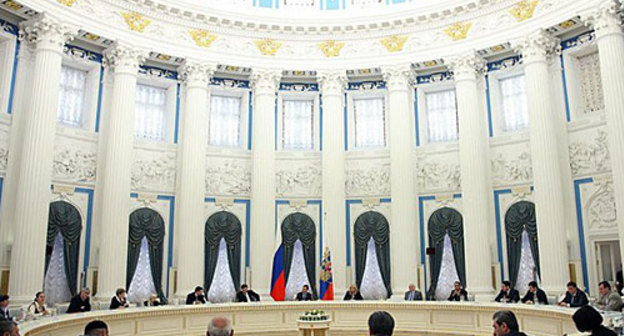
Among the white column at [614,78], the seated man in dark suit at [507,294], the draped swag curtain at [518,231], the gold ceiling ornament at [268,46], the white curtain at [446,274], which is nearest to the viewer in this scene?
the seated man in dark suit at [507,294]

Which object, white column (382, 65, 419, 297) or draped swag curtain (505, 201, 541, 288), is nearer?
draped swag curtain (505, 201, 541, 288)

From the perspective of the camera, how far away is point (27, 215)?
13742mm

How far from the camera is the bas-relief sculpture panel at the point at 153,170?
1727cm

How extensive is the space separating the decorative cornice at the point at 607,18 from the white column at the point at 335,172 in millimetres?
7737

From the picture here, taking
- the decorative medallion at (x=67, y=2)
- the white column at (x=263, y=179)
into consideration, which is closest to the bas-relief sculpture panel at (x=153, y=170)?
the white column at (x=263, y=179)

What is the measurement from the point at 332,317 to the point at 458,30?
991 cm

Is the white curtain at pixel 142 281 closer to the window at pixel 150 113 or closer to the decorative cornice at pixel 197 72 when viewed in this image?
the window at pixel 150 113

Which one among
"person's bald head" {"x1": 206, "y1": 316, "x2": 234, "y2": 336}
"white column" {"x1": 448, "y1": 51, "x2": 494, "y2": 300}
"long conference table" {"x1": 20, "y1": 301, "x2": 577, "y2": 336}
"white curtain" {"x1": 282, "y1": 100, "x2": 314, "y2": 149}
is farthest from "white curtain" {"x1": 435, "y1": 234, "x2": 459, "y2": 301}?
"person's bald head" {"x1": 206, "y1": 316, "x2": 234, "y2": 336}

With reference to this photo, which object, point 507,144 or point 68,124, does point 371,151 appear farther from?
point 68,124

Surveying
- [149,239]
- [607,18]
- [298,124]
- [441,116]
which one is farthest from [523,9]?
[149,239]

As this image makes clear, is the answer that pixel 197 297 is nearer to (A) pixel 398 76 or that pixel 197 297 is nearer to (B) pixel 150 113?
(B) pixel 150 113

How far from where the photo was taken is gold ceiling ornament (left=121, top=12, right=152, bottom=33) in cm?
1650

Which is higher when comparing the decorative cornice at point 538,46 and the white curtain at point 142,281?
the decorative cornice at point 538,46

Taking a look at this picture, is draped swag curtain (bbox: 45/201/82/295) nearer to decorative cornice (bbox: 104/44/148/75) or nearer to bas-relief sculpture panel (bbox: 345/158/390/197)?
decorative cornice (bbox: 104/44/148/75)
